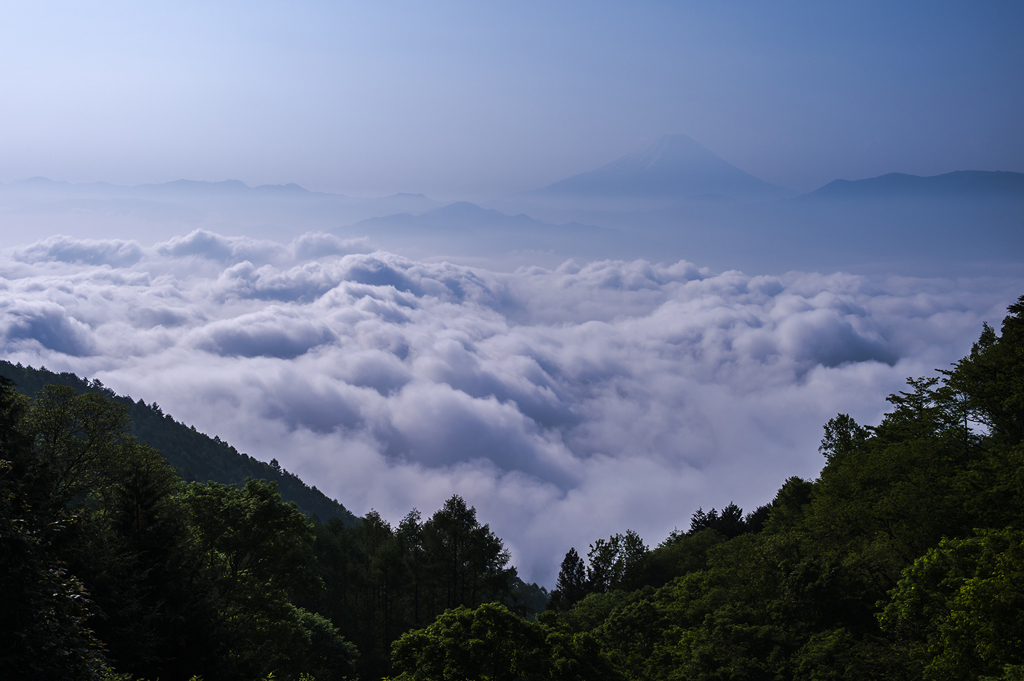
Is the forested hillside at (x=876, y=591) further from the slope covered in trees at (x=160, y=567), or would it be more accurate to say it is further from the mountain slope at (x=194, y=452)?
the mountain slope at (x=194, y=452)

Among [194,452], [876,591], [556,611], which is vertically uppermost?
[194,452]

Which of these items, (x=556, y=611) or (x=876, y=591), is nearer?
(x=876, y=591)

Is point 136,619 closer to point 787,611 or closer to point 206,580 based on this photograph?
point 206,580

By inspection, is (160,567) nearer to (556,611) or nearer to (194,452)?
(556,611)

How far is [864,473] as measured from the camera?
98.7 feet

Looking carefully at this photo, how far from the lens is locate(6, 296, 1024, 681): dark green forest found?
15.9 meters

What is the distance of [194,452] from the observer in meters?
156

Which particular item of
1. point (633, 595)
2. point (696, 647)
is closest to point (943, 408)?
point (696, 647)

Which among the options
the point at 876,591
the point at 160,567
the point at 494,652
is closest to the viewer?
the point at 160,567

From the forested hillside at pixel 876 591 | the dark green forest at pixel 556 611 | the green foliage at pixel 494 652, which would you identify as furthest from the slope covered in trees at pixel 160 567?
the forested hillside at pixel 876 591

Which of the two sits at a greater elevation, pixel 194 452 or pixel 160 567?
pixel 194 452

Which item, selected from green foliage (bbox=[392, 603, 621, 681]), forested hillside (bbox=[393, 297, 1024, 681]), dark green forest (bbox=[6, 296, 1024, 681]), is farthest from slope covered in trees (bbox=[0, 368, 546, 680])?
forested hillside (bbox=[393, 297, 1024, 681])

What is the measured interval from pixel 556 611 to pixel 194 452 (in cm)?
15087

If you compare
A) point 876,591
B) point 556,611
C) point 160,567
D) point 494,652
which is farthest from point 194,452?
point 876,591
